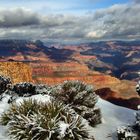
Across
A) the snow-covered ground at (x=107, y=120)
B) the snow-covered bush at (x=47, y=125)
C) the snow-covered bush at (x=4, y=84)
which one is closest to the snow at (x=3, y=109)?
the snow-covered ground at (x=107, y=120)

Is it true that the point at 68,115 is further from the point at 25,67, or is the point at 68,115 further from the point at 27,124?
the point at 25,67

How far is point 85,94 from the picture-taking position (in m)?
17.9

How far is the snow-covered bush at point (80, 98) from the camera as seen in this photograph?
56.2 feet

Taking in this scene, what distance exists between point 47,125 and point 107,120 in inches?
243

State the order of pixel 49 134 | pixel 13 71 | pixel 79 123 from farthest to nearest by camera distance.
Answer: pixel 13 71, pixel 79 123, pixel 49 134

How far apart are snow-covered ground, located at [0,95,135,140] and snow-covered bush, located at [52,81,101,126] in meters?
0.51

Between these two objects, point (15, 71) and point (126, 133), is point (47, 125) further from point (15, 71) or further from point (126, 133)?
point (15, 71)

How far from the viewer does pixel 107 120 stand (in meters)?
18.6

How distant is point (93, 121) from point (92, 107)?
2.34 ft

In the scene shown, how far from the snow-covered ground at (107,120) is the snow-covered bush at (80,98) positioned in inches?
19.9

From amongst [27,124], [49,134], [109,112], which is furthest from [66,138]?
[109,112]

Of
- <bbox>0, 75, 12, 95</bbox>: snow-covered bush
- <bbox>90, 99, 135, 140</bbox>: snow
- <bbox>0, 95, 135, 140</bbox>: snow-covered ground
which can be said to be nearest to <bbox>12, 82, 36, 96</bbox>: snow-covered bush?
<bbox>0, 95, 135, 140</bbox>: snow-covered ground

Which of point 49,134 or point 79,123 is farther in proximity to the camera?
point 79,123

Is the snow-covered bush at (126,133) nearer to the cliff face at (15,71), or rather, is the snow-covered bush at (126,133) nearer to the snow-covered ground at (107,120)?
the snow-covered ground at (107,120)
